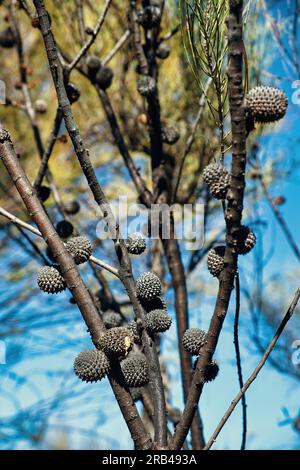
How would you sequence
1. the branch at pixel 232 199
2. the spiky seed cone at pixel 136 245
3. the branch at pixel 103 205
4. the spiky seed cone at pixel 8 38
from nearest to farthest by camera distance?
the branch at pixel 232 199 → the branch at pixel 103 205 → the spiky seed cone at pixel 136 245 → the spiky seed cone at pixel 8 38

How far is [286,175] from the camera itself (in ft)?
8.29

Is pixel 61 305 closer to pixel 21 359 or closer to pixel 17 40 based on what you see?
pixel 21 359

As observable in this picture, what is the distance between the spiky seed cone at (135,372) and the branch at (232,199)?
0.12 meters

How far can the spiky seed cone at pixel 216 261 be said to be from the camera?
74cm

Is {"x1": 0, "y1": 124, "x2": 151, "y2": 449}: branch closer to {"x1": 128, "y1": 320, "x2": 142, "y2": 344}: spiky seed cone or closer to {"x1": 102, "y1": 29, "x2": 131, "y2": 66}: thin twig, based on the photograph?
{"x1": 128, "y1": 320, "x2": 142, "y2": 344}: spiky seed cone

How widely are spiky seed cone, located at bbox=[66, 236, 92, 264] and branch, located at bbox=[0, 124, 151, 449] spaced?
0.08 feet

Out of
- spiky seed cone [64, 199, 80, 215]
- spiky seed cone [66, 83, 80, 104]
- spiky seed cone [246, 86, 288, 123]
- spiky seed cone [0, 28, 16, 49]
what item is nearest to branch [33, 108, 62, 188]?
spiky seed cone [66, 83, 80, 104]

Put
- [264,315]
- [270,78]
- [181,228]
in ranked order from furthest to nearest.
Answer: [264,315]
[181,228]
[270,78]

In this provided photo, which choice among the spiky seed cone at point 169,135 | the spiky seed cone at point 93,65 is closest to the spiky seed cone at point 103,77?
the spiky seed cone at point 93,65

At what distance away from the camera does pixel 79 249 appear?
863 mm

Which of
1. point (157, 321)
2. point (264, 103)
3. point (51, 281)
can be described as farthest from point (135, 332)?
point (264, 103)

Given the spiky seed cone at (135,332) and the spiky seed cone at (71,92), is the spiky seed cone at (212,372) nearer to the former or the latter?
the spiky seed cone at (135,332)
